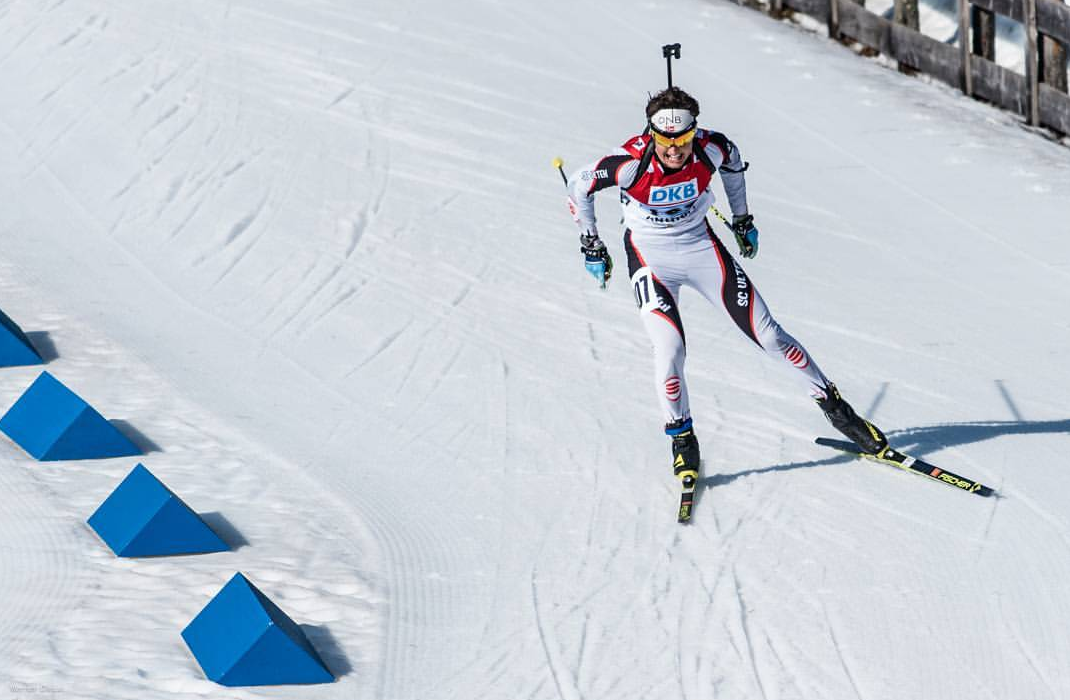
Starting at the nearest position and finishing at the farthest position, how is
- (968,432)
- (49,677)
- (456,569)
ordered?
1. (49,677)
2. (456,569)
3. (968,432)

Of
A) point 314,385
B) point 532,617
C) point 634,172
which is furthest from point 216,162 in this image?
point 532,617

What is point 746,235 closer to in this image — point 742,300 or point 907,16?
point 742,300

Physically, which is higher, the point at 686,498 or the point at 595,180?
the point at 595,180

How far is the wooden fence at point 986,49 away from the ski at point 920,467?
5.74m

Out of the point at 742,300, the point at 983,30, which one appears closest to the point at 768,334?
the point at 742,300

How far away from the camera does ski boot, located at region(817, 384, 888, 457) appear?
8.06 m

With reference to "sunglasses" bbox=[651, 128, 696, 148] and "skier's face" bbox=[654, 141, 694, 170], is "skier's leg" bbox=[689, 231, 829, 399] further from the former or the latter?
"sunglasses" bbox=[651, 128, 696, 148]

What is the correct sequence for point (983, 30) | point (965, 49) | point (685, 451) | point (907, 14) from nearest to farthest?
point (685, 451) < point (983, 30) < point (965, 49) < point (907, 14)

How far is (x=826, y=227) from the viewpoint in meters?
11.7

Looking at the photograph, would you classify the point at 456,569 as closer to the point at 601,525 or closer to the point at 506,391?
the point at 601,525

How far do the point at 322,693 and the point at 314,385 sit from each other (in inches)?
135

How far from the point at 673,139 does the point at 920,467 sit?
2.02m

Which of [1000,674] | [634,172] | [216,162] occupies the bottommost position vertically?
[1000,674]

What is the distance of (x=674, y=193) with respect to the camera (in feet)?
24.8
